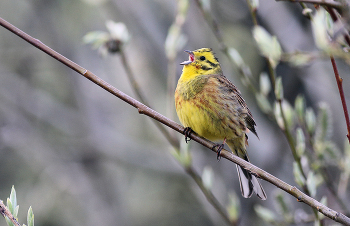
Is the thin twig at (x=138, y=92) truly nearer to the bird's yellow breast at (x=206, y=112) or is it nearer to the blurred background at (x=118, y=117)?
the bird's yellow breast at (x=206, y=112)

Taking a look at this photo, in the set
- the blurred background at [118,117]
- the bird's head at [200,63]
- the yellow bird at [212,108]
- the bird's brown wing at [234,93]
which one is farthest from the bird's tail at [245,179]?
the blurred background at [118,117]

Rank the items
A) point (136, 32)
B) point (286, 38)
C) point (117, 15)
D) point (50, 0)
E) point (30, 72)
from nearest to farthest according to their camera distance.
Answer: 1. point (286, 38)
2. point (136, 32)
3. point (117, 15)
4. point (50, 0)
5. point (30, 72)

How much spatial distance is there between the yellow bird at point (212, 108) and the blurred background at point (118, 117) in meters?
1.31

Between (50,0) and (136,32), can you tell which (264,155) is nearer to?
(136,32)

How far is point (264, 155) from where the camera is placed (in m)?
4.87

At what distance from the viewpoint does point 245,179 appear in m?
3.32

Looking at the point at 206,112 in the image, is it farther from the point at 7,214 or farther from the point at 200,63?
the point at 7,214

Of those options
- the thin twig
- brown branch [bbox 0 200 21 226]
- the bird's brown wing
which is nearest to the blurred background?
the bird's brown wing

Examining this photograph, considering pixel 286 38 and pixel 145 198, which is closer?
pixel 286 38

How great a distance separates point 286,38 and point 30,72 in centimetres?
499

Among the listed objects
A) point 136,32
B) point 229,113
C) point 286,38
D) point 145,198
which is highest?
point 136,32

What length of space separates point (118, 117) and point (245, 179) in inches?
212

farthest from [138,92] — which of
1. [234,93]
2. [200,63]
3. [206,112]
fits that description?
[234,93]

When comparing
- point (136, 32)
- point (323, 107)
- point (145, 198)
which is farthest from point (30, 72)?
point (323, 107)
